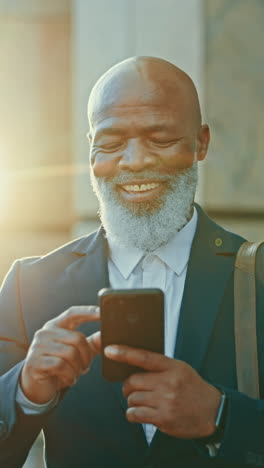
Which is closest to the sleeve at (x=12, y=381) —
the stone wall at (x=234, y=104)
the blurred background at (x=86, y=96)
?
the blurred background at (x=86, y=96)

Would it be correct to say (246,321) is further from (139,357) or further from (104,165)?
(104,165)

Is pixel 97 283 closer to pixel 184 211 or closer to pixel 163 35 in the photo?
pixel 184 211

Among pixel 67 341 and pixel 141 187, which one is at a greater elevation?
pixel 141 187

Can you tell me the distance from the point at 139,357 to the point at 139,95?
0.92m

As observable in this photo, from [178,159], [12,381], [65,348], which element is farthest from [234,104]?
[65,348]

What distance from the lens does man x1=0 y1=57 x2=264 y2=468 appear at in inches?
74.6

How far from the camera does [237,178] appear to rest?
5.39 m

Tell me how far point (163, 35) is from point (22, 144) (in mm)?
1660

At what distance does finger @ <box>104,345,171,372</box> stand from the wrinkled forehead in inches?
32.9

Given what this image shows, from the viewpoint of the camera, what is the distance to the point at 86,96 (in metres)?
5.64

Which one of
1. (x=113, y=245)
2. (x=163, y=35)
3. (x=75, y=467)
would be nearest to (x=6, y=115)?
(x=163, y=35)

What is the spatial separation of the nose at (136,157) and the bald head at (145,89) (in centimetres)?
13

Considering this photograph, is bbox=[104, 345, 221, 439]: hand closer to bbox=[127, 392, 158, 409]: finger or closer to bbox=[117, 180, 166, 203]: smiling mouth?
bbox=[127, 392, 158, 409]: finger

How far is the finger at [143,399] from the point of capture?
5.32 feet
